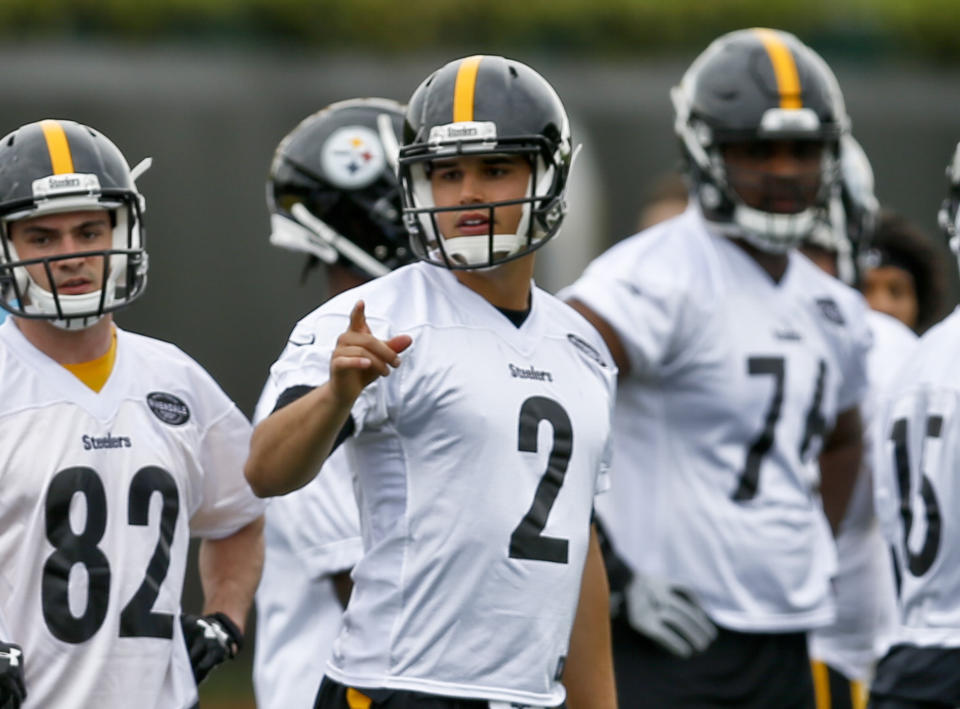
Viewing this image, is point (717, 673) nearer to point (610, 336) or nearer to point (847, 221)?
point (610, 336)

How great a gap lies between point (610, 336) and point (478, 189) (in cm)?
128

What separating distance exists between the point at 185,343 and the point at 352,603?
5751mm

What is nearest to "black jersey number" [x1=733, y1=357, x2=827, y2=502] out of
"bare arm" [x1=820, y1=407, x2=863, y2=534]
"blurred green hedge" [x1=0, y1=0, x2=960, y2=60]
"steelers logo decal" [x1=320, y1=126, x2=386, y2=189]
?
"bare arm" [x1=820, y1=407, x2=863, y2=534]

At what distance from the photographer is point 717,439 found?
5.02 meters

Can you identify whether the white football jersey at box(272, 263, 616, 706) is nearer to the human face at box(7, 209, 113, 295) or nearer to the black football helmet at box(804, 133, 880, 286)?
the human face at box(7, 209, 113, 295)

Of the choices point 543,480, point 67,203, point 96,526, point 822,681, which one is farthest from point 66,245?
point 822,681

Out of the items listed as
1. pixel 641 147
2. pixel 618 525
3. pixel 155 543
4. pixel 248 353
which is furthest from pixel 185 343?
pixel 155 543

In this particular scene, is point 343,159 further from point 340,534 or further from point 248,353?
point 248,353

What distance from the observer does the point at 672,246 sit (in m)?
5.21

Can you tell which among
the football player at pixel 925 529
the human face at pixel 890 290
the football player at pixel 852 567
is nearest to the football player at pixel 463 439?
the football player at pixel 925 529

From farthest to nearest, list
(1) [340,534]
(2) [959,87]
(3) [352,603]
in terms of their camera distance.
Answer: (2) [959,87] < (1) [340,534] < (3) [352,603]

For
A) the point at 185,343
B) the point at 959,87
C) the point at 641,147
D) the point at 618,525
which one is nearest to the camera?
the point at 618,525

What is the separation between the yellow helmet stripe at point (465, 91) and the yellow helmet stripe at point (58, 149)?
0.81 meters

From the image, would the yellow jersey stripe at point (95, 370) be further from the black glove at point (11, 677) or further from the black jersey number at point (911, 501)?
the black jersey number at point (911, 501)
